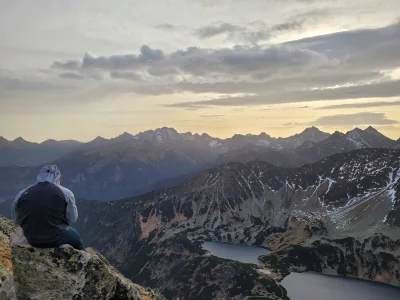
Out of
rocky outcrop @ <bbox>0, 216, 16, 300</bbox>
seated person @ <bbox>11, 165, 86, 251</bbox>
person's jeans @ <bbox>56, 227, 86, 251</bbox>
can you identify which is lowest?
rocky outcrop @ <bbox>0, 216, 16, 300</bbox>

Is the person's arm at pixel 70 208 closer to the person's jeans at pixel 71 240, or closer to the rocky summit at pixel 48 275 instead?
the person's jeans at pixel 71 240

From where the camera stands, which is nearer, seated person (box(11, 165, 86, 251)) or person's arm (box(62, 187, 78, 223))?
seated person (box(11, 165, 86, 251))

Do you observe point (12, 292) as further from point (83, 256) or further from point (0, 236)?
point (0, 236)

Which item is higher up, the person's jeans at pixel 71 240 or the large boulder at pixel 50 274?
the person's jeans at pixel 71 240

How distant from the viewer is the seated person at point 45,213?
1159 cm

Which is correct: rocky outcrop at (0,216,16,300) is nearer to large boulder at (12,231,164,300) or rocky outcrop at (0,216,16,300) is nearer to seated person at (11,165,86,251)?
large boulder at (12,231,164,300)

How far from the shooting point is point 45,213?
11609 mm

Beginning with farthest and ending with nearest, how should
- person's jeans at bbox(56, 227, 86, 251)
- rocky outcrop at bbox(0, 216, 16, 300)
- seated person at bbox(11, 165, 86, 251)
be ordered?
person's jeans at bbox(56, 227, 86, 251) → rocky outcrop at bbox(0, 216, 16, 300) → seated person at bbox(11, 165, 86, 251)

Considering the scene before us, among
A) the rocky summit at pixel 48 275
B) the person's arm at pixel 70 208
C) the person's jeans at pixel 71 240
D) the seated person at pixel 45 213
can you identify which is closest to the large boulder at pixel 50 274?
the rocky summit at pixel 48 275

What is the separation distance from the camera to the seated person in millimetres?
11586

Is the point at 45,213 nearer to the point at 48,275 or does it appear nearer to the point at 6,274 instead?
the point at 48,275

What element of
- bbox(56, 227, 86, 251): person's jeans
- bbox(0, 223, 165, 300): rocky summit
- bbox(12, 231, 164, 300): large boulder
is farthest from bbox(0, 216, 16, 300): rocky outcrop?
bbox(56, 227, 86, 251): person's jeans

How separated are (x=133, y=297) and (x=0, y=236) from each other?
7.96 meters

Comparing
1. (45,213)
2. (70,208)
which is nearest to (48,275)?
(45,213)
